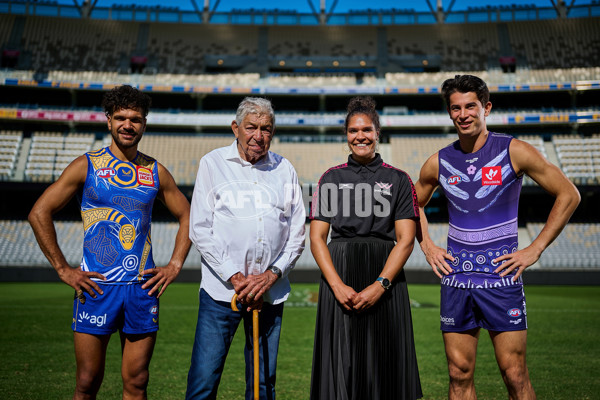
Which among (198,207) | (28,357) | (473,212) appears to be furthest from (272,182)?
(28,357)

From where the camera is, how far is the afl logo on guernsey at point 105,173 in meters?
3.17

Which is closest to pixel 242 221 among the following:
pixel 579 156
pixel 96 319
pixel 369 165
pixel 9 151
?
pixel 369 165

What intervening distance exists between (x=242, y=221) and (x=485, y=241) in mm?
1697

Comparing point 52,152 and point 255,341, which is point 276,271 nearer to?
point 255,341

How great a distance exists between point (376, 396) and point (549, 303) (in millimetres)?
12323

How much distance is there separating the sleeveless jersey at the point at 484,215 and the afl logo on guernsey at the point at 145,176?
2188 mm

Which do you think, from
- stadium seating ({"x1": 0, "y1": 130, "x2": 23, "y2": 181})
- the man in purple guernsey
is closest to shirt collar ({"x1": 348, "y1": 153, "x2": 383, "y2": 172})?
the man in purple guernsey

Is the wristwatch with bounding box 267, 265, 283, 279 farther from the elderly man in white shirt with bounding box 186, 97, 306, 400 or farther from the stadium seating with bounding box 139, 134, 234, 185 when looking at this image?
the stadium seating with bounding box 139, 134, 234, 185

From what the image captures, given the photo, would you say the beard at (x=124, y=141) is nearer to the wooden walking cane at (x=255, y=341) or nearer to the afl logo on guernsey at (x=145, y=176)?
the afl logo on guernsey at (x=145, y=176)

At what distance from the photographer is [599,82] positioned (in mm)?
28438

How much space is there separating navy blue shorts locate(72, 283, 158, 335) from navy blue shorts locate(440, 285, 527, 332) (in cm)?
206

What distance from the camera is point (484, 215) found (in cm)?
327

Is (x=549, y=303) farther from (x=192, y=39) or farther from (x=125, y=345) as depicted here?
(x=192, y=39)

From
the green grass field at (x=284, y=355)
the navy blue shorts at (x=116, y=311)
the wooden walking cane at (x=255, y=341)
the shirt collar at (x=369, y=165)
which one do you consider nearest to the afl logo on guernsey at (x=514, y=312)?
the shirt collar at (x=369, y=165)
